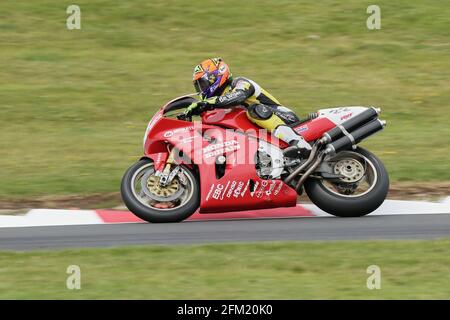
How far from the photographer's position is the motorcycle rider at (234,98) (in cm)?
1076

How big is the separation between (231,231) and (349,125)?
1.78 metres

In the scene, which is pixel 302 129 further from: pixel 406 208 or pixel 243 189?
pixel 406 208

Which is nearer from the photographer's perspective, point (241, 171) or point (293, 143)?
point (241, 171)

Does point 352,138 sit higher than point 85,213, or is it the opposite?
point 352,138

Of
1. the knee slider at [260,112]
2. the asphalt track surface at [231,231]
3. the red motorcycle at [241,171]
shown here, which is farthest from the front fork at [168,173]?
the knee slider at [260,112]

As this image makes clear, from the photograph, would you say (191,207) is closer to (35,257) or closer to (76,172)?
(35,257)

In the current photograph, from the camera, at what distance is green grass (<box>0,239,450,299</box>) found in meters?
7.95

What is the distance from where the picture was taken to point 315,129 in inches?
431

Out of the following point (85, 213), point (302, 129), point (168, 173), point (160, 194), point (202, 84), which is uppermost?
point (202, 84)

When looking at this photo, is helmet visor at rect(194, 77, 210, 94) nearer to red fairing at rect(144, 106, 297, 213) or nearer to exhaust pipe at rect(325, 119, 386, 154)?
red fairing at rect(144, 106, 297, 213)

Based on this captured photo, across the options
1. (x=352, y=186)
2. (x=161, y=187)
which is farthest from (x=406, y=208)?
(x=161, y=187)

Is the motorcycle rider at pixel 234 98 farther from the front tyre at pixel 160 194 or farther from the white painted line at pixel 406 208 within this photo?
the white painted line at pixel 406 208

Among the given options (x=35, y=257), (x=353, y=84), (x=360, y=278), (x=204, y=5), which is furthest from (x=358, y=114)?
(x=204, y=5)

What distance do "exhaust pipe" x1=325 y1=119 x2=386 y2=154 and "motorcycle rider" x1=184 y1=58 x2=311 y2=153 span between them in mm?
290
